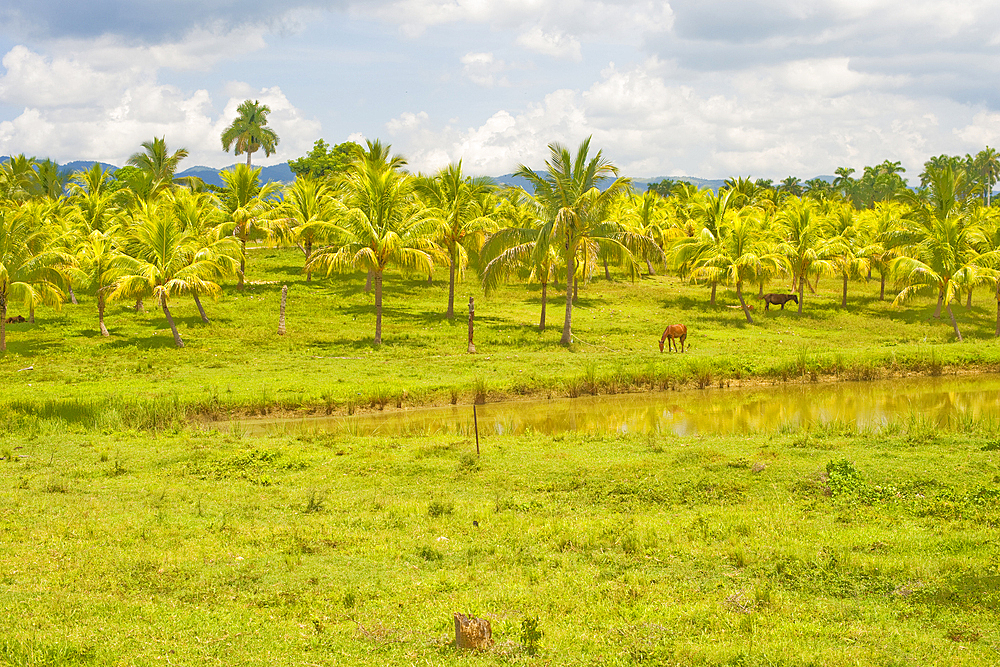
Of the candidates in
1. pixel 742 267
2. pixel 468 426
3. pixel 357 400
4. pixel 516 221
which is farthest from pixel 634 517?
pixel 516 221

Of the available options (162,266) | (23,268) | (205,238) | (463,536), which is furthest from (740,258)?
(23,268)

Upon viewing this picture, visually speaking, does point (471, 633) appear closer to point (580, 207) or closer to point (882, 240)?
point (580, 207)

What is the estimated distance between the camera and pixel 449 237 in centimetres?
3794

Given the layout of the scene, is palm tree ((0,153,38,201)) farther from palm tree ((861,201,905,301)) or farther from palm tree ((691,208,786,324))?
palm tree ((861,201,905,301))

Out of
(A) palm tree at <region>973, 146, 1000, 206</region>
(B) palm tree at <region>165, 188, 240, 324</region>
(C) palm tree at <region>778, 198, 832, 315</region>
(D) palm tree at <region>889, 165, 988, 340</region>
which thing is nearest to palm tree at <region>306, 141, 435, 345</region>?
(B) palm tree at <region>165, 188, 240, 324</region>

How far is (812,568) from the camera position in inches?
354

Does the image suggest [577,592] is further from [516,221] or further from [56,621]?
[516,221]

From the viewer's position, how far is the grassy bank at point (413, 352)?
2208 centimetres

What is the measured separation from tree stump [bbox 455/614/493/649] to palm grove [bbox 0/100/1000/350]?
76.6 feet

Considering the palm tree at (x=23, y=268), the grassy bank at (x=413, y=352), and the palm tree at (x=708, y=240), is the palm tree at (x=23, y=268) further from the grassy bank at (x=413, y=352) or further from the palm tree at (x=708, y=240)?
the palm tree at (x=708, y=240)

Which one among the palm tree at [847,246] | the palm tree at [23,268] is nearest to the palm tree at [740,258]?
the palm tree at [847,246]

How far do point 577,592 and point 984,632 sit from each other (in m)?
4.02

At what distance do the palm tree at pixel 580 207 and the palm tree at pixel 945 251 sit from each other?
14301 mm

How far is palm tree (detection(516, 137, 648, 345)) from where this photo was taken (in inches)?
1155
